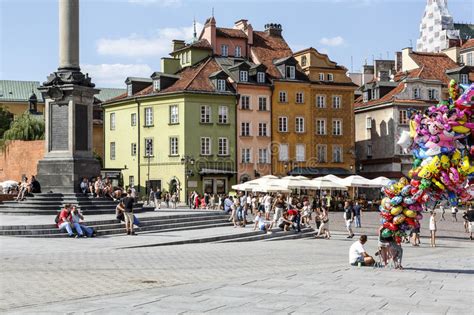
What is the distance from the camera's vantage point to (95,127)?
88.2 metres

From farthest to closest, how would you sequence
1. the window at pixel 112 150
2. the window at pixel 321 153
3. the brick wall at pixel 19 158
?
1. the window at pixel 112 150
2. the window at pixel 321 153
3. the brick wall at pixel 19 158

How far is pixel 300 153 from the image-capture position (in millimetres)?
70188

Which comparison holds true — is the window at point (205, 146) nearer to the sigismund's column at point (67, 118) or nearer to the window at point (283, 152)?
the window at point (283, 152)

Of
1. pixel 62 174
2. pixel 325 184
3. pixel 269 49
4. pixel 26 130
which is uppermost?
pixel 269 49

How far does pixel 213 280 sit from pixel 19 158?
169 feet

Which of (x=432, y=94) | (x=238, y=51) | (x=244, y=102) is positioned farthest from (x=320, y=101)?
(x=432, y=94)

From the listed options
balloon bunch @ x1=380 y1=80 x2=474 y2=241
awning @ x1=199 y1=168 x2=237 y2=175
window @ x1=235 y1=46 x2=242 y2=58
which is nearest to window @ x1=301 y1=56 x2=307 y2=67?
window @ x1=235 y1=46 x2=242 y2=58

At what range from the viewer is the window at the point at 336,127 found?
72.1 metres

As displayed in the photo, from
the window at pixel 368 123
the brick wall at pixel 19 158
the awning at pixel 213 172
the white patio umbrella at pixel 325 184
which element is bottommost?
the white patio umbrella at pixel 325 184

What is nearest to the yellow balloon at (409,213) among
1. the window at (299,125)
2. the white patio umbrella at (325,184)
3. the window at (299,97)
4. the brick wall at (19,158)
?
the white patio umbrella at (325,184)

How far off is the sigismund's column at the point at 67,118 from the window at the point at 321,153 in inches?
1553

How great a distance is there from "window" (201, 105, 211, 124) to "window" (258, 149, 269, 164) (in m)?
6.07

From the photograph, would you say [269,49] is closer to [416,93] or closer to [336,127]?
[336,127]

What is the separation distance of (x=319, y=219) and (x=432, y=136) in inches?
655
